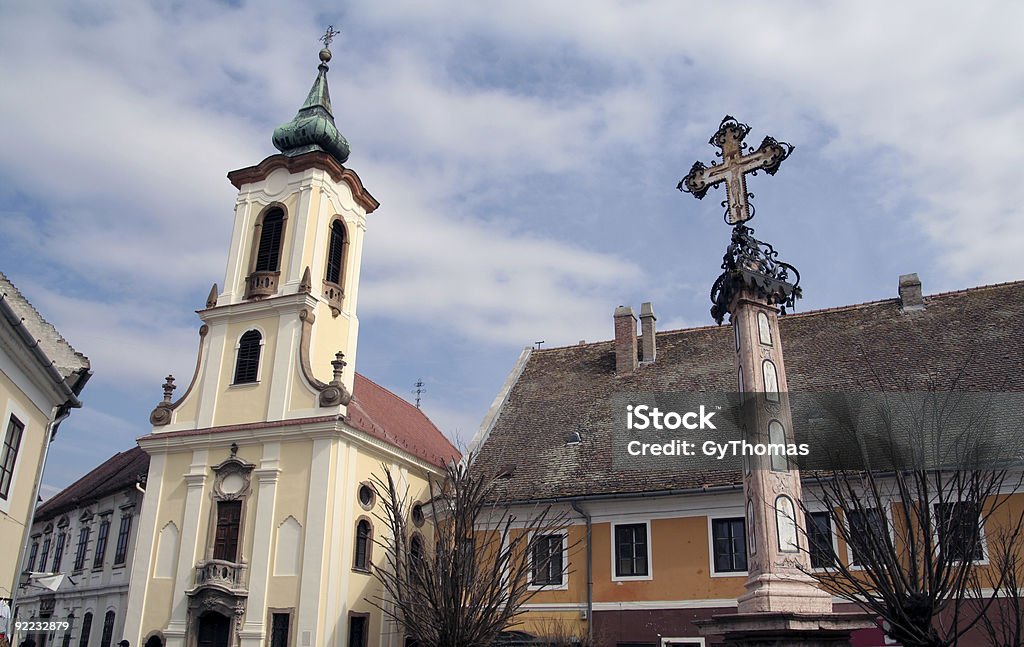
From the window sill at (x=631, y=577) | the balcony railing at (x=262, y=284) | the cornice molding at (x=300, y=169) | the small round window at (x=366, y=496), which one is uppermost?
the cornice molding at (x=300, y=169)

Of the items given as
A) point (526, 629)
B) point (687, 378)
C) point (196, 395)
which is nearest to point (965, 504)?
point (526, 629)

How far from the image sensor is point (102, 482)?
116 ft

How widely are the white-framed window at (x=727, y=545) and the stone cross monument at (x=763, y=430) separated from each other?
26.9 ft

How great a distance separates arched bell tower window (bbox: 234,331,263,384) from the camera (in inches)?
1061

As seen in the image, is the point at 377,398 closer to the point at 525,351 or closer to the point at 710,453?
the point at 525,351

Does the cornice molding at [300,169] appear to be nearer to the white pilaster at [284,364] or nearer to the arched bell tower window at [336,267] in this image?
the arched bell tower window at [336,267]

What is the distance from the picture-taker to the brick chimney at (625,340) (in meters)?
26.6

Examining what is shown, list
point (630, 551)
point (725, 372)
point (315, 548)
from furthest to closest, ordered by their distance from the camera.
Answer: point (725, 372) → point (315, 548) → point (630, 551)

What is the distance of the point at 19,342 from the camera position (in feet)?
46.5

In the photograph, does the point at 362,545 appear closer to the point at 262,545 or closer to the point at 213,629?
the point at 262,545

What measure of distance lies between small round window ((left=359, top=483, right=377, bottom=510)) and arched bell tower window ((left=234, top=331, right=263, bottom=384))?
4.76 m

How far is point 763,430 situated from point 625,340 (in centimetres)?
1504

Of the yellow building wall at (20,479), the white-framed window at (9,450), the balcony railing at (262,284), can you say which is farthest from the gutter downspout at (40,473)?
the balcony railing at (262,284)

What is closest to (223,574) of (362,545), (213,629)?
(213,629)
